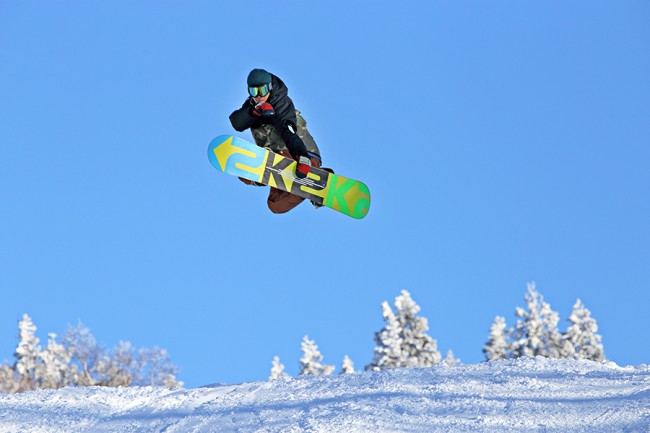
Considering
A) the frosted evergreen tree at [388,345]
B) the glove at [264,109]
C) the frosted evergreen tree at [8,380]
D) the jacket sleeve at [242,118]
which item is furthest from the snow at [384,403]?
the frosted evergreen tree at [8,380]

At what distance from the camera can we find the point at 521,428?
12.6 metres

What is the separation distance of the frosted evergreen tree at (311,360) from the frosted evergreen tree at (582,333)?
35.1 ft

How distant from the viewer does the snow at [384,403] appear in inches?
506

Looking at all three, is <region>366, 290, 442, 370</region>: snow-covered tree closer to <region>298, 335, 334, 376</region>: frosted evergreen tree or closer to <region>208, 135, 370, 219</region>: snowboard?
<region>298, 335, 334, 376</region>: frosted evergreen tree

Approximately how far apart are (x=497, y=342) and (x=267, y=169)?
30049mm

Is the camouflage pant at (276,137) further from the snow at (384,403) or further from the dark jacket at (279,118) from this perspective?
the snow at (384,403)

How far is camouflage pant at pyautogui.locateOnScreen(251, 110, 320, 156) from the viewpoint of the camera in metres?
15.1

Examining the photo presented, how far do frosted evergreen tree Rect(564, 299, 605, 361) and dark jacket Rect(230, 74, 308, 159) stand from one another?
2989 centimetres

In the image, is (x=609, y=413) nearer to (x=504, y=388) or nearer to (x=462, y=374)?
(x=504, y=388)

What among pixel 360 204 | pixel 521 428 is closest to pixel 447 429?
pixel 521 428

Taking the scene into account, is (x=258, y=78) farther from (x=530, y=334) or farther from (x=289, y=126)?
(x=530, y=334)

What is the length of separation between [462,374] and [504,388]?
36.5 inches

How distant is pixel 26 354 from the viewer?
158 ft

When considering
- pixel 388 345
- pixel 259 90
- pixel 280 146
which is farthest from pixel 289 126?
pixel 388 345
